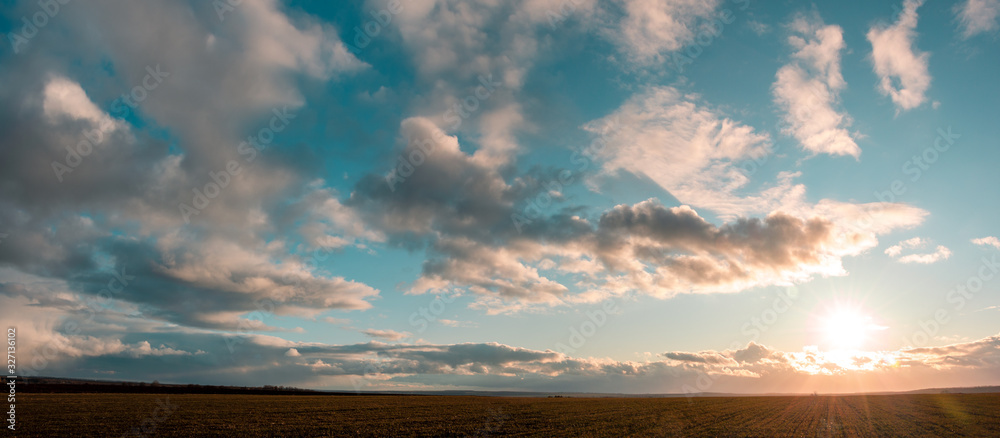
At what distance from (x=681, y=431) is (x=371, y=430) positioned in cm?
2888

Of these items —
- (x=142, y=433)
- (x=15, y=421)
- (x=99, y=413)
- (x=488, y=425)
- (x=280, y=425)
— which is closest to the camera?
(x=142, y=433)

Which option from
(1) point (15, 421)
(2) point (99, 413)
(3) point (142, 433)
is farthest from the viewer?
(2) point (99, 413)

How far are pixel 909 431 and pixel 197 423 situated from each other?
70461mm

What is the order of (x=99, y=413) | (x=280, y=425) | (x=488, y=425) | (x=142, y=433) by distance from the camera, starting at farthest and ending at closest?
(x=99, y=413), (x=488, y=425), (x=280, y=425), (x=142, y=433)

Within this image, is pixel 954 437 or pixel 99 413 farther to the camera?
pixel 99 413

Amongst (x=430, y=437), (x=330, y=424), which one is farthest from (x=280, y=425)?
(x=430, y=437)

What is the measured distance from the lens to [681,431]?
44219 millimetres

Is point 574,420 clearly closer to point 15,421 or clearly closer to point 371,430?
point 371,430

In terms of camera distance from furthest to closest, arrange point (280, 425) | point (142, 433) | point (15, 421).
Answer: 1. point (280, 425)
2. point (15, 421)
3. point (142, 433)

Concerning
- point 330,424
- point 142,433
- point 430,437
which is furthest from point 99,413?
point 430,437

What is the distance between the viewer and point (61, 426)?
3944 cm

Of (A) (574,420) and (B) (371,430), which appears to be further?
(A) (574,420)

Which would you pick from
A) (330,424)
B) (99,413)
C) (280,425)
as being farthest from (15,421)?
(330,424)

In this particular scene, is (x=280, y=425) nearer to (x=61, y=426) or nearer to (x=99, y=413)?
(x=61, y=426)
